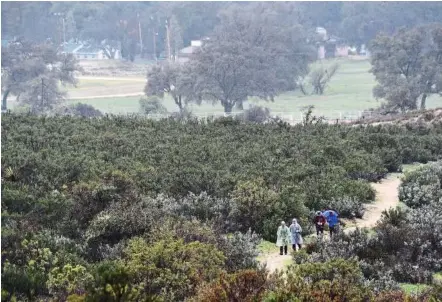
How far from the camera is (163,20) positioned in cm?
11569

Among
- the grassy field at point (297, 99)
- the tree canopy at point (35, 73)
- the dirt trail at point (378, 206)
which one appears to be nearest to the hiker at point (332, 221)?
the dirt trail at point (378, 206)

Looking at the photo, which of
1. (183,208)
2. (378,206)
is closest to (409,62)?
(378,206)

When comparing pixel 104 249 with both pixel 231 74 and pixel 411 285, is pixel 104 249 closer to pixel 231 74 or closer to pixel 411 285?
pixel 411 285

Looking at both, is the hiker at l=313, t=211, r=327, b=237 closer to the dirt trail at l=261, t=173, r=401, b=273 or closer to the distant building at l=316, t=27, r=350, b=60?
the dirt trail at l=261, t=173, r=401, b=273

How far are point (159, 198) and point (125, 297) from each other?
37.7ft

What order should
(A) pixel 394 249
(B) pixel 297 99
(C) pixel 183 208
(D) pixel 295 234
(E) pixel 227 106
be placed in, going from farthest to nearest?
(B) pixel 297 99, (E) pixel 227 106, (C) pixel 183 208, (D) pixel 295 234, (A) pixel 394 249

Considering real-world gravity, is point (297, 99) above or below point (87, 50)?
below

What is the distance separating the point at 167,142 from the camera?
109 feet

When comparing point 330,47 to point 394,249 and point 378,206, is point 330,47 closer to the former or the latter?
point 378,206

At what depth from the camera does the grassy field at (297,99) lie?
80375mm

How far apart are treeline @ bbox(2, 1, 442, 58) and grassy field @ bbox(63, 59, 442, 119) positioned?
1312 cm

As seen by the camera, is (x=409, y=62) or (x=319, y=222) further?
(x=409, y=62)

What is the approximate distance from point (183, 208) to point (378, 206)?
5.91 metres

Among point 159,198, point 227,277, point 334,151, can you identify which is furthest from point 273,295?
point 334,151
